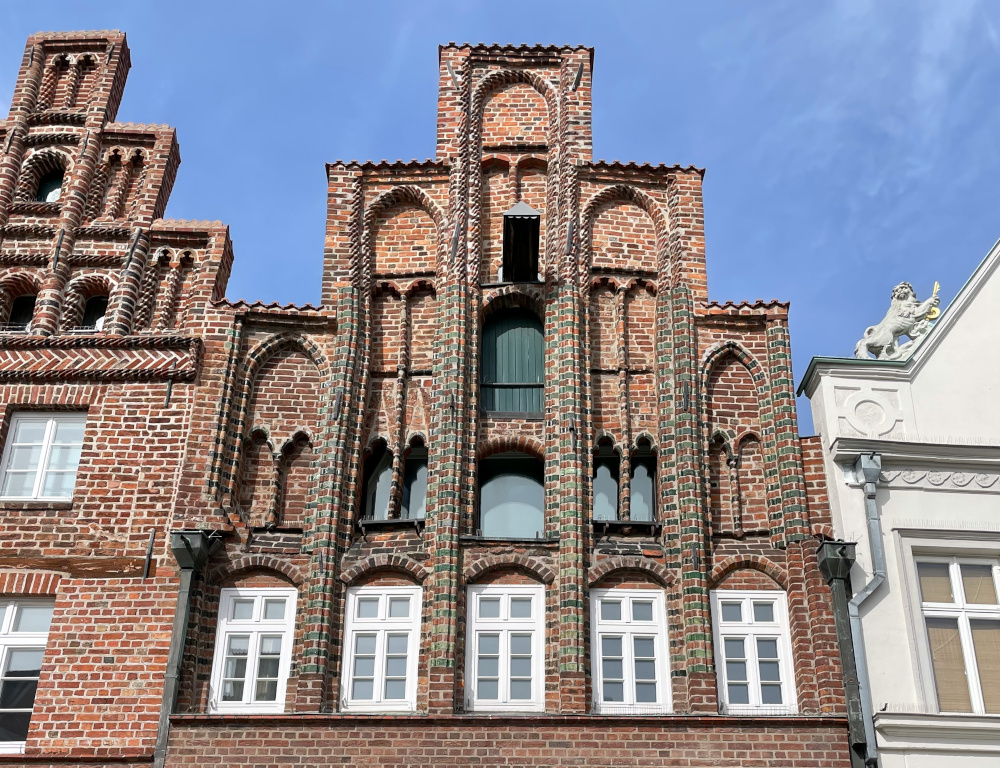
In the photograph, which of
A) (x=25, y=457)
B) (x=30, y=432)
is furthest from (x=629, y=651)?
(x=30, y=432)

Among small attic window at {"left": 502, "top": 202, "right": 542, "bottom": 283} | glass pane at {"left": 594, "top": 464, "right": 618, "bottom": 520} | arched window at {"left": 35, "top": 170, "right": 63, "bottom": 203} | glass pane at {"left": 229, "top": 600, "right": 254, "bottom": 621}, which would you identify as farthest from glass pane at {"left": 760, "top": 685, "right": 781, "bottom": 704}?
arched window at {"left": 35, "top": 170, "right": 63, "bottom": 203}

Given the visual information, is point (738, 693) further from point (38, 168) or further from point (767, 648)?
point (38, 168)

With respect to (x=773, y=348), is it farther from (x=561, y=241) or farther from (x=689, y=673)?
(x=689, y=673)

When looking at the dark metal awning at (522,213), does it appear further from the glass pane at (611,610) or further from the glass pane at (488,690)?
the glass pane at (488,690)

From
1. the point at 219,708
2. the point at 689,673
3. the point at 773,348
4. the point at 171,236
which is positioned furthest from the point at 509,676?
the point at 171,236

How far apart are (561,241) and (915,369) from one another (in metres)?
4.61

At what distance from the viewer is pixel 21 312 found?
16.5 m

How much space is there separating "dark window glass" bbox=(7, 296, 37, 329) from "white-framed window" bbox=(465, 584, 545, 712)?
6930 mm

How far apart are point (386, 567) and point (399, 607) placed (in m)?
0.47

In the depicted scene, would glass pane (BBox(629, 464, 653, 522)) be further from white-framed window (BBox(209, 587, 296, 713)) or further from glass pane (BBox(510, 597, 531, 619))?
white-framed window (BBox(209, 587, 296, 713))

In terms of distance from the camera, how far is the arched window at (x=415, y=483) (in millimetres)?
14854

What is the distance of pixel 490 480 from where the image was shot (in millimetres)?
15156

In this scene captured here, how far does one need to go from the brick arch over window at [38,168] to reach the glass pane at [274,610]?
694 cm

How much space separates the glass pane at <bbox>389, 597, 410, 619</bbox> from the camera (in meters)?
14.0
